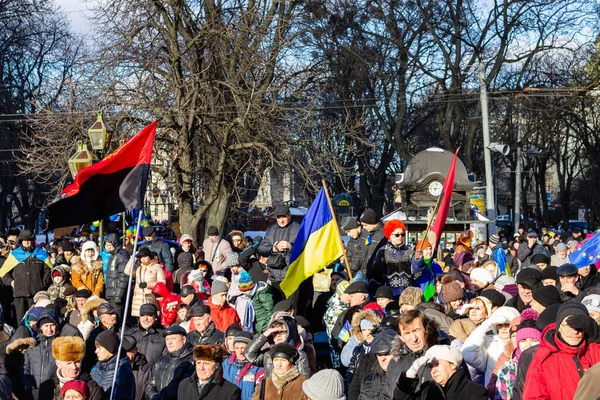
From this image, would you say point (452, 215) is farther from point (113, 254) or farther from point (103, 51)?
point (113, 254)

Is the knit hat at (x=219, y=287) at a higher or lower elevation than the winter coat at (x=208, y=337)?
higher

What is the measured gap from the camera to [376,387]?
6.12 meters

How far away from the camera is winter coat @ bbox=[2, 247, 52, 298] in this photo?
1391 centimetres

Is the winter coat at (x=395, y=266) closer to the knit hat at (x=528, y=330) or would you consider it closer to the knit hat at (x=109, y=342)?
the knit hat at (x=528, y=330)

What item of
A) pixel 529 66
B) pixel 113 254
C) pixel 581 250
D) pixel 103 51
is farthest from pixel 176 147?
pixel 529 66

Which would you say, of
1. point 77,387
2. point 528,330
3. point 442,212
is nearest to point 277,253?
point 442,212

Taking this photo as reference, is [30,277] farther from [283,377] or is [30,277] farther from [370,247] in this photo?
[283,377]

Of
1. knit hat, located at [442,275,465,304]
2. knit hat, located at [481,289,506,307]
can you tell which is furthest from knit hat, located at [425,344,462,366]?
knit hat, located at [442,275,465,304]

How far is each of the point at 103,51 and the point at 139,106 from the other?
68.5 inches

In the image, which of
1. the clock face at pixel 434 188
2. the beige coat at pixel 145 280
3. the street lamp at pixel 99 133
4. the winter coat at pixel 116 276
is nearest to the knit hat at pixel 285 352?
the beige coat at pixel 145 280

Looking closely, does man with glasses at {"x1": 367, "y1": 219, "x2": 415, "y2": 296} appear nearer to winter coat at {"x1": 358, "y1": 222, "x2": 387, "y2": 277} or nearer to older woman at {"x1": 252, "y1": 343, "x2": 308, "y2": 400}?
winter coat at {"x1": 358, "y1": 222, "x2": 387, "y2": 277}

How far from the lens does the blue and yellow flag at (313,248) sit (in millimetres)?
9984

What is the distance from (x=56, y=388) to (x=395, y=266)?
4041 mm

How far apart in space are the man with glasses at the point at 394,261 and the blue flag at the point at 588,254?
2184mm
